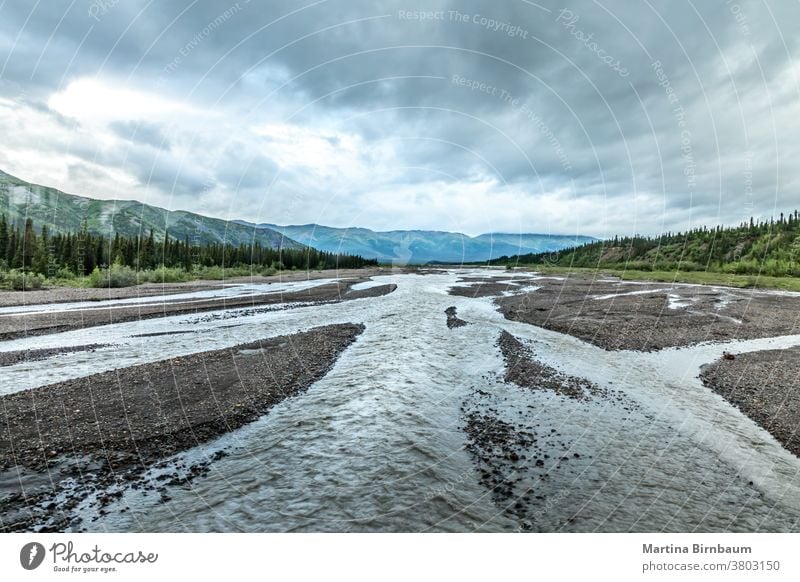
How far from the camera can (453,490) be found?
30.4 ft

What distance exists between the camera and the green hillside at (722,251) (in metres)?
83.9

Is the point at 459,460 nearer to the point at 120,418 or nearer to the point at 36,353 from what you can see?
the point at 120,418

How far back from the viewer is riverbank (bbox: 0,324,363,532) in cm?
862

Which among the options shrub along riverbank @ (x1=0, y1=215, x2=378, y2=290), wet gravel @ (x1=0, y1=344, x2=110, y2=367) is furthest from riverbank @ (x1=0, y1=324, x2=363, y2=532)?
shrub along riverbank @ (x1=0, y1=215, x2=378, y2=290)

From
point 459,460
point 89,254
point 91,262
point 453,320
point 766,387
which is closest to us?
point 459,460

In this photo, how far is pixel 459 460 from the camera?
10.7m

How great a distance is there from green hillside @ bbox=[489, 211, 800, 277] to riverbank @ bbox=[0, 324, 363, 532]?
99430mm

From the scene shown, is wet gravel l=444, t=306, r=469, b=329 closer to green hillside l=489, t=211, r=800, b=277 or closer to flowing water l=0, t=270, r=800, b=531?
flowing water l=0, t=270, r=800, b=531

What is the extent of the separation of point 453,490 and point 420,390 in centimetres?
749

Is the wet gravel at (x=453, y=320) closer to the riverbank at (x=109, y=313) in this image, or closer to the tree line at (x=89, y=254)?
the riverbank at (x=109, y=313)

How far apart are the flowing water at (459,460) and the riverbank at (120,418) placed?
0.71 m

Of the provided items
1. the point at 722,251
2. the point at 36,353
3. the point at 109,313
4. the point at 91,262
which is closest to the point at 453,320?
the point at 36,353

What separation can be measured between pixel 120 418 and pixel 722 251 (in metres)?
147
